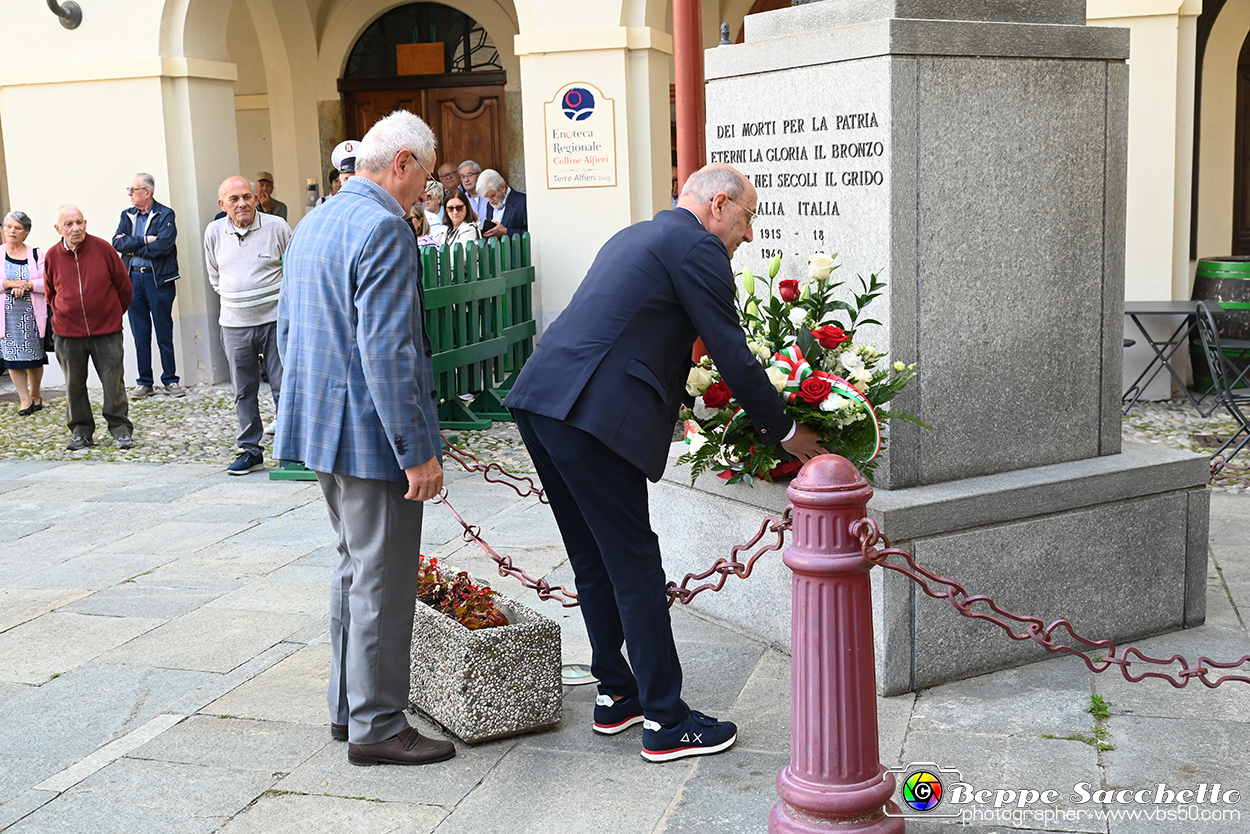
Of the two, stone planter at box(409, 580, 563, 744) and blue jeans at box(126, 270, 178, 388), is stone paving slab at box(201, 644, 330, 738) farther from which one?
blue jeans at box(126, 270, 178, 388)

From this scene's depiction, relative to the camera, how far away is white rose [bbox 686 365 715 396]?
14.2 ft

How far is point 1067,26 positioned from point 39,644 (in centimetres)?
454

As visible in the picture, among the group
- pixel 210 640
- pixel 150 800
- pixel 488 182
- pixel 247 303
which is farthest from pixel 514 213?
pixel 150 800

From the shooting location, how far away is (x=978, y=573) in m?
4.33

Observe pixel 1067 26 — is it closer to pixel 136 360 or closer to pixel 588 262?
pixel 588 262

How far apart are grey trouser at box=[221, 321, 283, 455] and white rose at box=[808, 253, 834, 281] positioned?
5.16 m

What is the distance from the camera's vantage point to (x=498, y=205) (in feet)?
38.8

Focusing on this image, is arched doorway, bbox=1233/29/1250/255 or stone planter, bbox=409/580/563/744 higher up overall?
arched doorway, bbox=1233/29/1250/255

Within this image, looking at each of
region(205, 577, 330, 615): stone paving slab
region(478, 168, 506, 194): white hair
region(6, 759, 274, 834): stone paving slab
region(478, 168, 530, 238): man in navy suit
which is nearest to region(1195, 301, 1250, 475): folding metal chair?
region(205, 577, 330, 615): stone paving slab

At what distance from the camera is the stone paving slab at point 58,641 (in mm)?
4805

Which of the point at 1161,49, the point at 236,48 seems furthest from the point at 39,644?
the point at 236,48

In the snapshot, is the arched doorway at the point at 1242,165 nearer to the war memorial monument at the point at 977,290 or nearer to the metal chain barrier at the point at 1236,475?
the metal chain barrier at the point at 1236,475

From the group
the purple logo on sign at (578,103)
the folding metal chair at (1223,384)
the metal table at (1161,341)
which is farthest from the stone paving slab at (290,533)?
the metal table at (1161,341)

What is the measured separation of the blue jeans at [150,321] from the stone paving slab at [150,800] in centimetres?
865
